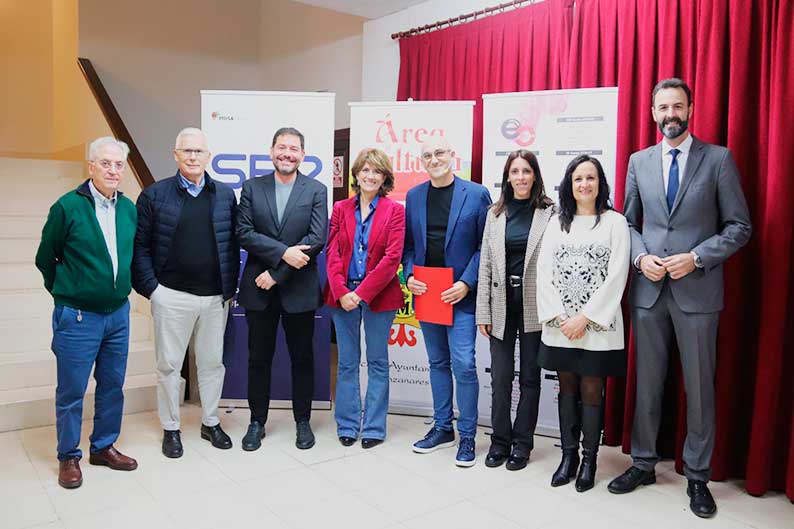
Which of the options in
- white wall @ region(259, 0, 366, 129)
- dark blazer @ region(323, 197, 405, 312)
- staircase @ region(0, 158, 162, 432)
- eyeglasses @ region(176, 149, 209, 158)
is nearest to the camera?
eyeglasses @ region(176, 149, 209, 158)

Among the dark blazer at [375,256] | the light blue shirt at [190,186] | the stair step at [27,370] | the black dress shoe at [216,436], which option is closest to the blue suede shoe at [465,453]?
the dark blazer at [375,256]

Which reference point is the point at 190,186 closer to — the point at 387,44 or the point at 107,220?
the point at 107,220

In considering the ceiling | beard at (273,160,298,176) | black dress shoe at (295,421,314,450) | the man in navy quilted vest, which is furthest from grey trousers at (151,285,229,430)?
the ceiling

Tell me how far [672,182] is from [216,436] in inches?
97.6

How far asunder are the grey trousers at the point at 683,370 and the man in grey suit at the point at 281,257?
154 cm

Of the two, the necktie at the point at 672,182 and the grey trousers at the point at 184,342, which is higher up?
the necktie at the point at 672,182

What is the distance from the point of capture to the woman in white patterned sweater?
8.88ft

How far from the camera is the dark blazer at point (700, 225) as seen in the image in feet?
8.64

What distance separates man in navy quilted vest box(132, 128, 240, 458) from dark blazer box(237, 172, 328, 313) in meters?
0.10

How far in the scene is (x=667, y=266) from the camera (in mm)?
2645

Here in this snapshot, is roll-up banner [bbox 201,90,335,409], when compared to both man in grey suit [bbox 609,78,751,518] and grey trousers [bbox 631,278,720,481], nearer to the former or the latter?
man in grey suit [bbox 609,78,751,518]

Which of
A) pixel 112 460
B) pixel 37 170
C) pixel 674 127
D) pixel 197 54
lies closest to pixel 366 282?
pixel 112 460

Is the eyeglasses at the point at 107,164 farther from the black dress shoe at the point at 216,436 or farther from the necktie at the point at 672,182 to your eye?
the necktie at the point at 672,182

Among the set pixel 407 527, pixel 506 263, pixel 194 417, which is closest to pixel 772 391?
pixel 506 263
